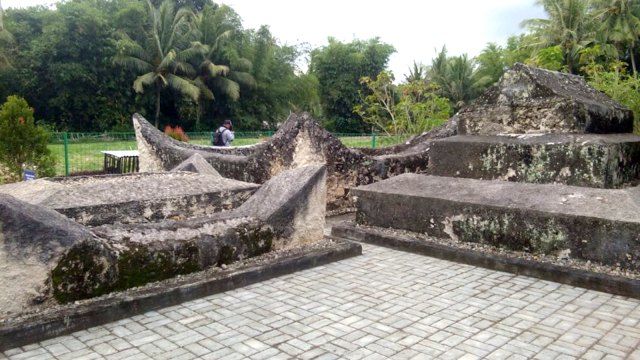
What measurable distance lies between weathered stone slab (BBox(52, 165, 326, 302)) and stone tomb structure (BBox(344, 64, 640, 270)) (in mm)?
1229

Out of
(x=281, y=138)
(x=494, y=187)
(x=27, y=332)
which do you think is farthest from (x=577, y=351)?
(x=281, y=138)

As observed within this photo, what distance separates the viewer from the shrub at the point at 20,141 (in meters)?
9.30

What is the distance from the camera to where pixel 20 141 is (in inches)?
370

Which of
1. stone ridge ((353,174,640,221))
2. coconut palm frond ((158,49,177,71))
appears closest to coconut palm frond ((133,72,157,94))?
coconut palm frond ((158,49,177,71))

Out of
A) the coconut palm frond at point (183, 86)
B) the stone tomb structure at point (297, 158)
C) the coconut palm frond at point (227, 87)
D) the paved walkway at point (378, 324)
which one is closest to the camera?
the paved walkway at point (378, 324)

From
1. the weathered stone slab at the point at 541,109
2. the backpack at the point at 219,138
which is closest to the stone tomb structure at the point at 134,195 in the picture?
the weathered stone slab at the point at 541,109

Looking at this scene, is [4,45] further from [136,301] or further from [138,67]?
[136,301]

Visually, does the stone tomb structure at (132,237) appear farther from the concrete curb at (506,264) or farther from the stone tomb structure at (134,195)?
the concrete curb at (506,264)

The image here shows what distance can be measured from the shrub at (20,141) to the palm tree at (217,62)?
2308 cm

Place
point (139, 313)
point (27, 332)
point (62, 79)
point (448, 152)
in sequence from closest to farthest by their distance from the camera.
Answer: point (27, 332), point (139, 313), point (448, 152), point (62, 79)

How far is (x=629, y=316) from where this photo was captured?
11.8 ft

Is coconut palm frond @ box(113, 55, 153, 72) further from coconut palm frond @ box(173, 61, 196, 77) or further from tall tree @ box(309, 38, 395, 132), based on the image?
tall tree @ box(309, 38, 395, 132)

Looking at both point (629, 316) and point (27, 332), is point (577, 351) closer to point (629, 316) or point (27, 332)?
point (629, 316)

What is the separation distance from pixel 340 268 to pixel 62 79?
26947mm
